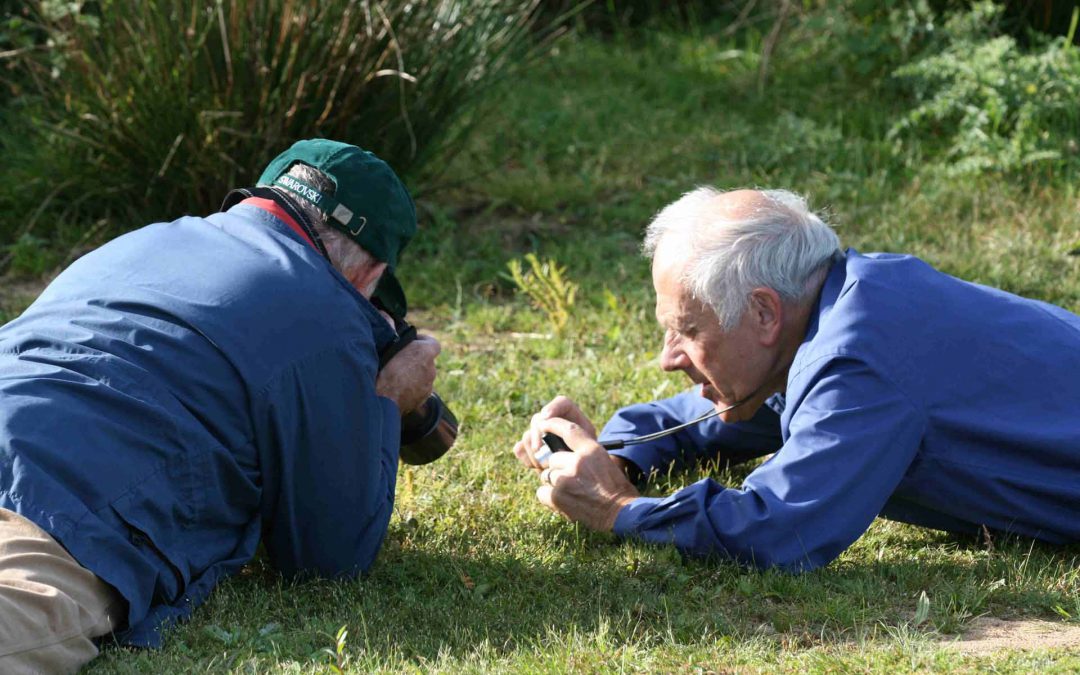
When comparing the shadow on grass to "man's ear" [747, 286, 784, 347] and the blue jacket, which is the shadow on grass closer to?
the blue jacket

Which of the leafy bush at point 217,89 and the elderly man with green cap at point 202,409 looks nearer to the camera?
the elderly man with green cap at point 202,409

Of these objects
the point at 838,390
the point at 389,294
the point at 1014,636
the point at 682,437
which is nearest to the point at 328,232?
the point at 389,294

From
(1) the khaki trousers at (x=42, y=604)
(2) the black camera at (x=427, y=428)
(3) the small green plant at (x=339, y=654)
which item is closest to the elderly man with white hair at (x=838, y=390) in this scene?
(2) the black camera at (x=427, y=428)

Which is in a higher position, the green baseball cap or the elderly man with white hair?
the green baseball cap

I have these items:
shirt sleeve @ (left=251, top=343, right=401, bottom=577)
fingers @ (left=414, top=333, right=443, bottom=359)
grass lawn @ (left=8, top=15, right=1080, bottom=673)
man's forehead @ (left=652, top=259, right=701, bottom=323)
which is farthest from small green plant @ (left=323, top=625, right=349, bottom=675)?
man's forehead @ (left=652, top=259, right=701, bottom=323)

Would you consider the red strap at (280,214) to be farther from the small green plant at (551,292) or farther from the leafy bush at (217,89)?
the leafy bush at (217,89)

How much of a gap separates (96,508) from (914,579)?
2.04 metres

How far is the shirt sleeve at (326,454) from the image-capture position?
3154mm

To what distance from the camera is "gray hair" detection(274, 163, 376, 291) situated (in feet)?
11.1

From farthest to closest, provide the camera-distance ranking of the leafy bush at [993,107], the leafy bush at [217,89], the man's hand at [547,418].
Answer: the leafy bush at [993,107] < the leafy bush at [217,89] < the man's hand at [547,418]

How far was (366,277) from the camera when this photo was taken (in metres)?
3.46

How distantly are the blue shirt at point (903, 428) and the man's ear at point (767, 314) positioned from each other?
0.09 meters

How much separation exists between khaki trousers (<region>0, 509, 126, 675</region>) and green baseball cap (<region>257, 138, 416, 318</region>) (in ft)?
3.44

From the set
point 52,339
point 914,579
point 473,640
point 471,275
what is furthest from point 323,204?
point 471,275
